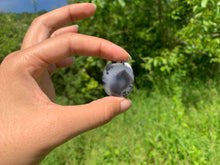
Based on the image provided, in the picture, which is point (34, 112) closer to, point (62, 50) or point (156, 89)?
point (62, 50)

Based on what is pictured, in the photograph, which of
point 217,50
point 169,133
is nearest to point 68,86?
point 169,133

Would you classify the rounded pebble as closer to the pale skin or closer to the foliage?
the pale skin

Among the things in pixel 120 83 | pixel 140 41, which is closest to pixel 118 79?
pixel 120 83

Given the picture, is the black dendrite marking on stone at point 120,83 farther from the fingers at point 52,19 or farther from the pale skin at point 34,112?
the fingers at point 52,19

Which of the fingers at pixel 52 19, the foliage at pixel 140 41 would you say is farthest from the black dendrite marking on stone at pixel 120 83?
the foliage at pixel 140 41

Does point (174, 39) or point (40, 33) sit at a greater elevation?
point (40, 33)

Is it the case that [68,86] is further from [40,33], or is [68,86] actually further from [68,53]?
[68,53]
